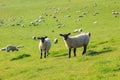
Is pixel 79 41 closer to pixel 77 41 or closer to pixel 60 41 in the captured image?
pixel 77 41

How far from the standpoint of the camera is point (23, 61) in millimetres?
26453

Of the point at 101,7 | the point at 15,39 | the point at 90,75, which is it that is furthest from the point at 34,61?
the point at 101,7

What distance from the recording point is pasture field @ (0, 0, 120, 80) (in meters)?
18.9

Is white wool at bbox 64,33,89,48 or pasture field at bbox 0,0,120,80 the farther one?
white wool at bbox 64,33,89,48

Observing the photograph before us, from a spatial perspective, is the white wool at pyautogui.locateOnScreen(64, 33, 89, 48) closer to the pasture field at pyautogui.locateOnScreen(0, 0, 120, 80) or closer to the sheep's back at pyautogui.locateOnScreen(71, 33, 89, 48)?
the sheep's back at pyautogui.locateOnScreen(71, 33, 89, 48)

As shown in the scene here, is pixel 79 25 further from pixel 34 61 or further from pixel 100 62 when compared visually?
pixel 100 62

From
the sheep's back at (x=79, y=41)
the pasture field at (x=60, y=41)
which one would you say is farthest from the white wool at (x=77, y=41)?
the pasture field at (x=60, y=41)

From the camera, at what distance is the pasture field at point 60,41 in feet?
61.9

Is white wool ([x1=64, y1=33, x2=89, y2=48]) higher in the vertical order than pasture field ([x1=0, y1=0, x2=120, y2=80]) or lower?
higher

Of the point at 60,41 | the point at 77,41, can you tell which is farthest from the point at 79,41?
the point at 60,41

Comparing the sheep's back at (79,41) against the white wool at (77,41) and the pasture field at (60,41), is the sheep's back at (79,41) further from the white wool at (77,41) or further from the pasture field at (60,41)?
the pasture field at (60,41)

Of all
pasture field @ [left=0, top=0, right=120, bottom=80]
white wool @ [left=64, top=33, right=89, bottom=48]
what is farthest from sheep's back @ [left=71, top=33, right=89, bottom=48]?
pasture field @ [left=0, top=0, right=120, bottom=80]

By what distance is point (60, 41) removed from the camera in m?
39.8

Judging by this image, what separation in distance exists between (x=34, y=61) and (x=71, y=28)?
24285 millimetres
